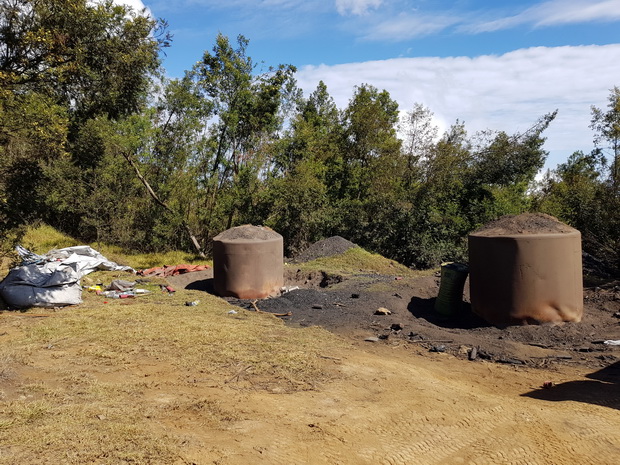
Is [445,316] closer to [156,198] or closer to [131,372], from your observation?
[131,372]

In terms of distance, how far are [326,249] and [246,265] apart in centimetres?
528

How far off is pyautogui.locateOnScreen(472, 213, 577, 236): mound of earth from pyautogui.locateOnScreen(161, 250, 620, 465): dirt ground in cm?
156

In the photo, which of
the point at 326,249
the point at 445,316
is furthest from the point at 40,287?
the point at 326,249

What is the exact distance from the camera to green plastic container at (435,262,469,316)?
352 inches

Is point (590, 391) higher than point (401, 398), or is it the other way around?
point (401, 398)

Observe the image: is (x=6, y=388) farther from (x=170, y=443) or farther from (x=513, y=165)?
(x=513, y=165)

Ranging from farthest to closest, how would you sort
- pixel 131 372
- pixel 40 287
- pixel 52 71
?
1. pixel 40 287
2. pixel 52 71
3. pixel 131 372

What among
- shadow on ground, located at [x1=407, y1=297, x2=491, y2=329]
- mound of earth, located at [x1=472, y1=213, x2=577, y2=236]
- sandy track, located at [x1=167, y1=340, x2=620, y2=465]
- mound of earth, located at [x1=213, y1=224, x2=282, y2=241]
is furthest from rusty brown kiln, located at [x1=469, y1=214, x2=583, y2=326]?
mound of earth, located at [x1=213, y1=224, x2=282, y2=241]

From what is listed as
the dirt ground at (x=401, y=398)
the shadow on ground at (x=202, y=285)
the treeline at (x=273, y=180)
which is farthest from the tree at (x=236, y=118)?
the dirt ground at (x=401, y=398)

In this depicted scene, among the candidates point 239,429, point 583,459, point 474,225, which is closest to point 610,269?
point 474,225

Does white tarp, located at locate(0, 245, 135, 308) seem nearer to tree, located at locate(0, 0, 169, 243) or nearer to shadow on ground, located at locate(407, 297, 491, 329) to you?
tree, located at locate(0, 0, 169, 243)

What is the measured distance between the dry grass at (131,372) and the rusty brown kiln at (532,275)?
9.50ft

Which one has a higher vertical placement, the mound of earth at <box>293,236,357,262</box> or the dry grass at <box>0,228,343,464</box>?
the mound of earth at <box>293,236,357,262</box>

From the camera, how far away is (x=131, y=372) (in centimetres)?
539
